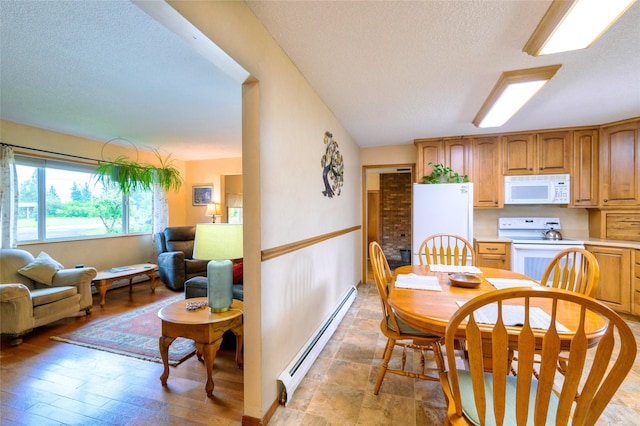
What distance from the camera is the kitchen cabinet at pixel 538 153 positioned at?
345 cm

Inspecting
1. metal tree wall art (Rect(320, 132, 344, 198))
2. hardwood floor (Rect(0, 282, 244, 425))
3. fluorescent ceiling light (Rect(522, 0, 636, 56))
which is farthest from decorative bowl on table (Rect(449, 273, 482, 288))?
hardwood floor (Rect(0, 282, 244, 425))

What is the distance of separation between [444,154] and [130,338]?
14.2ft

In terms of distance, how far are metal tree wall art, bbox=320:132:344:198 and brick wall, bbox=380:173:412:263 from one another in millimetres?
3863

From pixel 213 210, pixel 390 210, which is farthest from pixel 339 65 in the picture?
pixel 390 210

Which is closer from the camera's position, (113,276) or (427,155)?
(113,276)

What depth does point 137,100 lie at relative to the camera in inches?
106

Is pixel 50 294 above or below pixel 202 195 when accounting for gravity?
below

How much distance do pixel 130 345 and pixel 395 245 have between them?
5.67 meters

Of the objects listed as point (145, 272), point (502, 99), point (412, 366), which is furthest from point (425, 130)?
point (145, 272)

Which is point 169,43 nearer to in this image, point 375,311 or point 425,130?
point 425,130

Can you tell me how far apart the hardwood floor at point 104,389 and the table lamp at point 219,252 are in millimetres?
576

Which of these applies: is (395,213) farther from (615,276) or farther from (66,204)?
(66,204)

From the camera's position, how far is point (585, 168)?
3387 mm

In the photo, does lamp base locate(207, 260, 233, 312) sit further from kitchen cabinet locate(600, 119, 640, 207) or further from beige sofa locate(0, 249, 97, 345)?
kitchen cabinet locate(600, 119, 640, 207)
